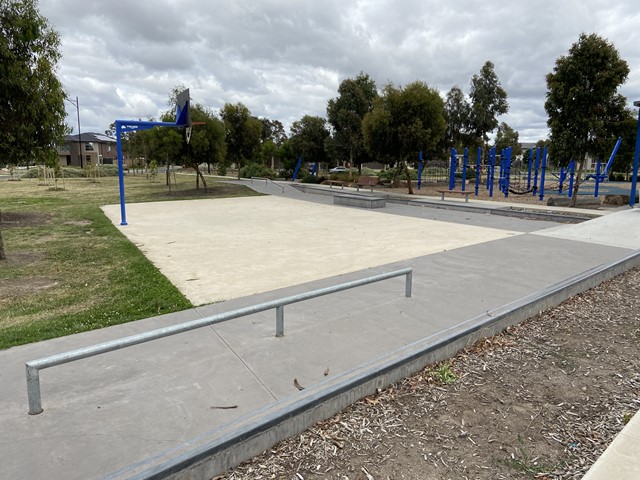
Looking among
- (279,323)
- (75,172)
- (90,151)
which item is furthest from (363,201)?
(90,151)

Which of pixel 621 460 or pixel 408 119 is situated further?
pixel 408 119

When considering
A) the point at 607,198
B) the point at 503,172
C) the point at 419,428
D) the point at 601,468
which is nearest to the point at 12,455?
the point at 419,428

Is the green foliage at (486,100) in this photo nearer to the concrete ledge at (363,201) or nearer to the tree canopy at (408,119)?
the tree canopy at (408,119)

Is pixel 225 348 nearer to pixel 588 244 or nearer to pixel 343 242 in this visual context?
pixel 343 242

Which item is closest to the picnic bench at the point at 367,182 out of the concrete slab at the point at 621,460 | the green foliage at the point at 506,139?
the concrete slab at the point at 621,460

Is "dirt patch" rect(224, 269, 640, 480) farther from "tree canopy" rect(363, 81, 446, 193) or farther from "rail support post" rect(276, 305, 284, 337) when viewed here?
"tree canopy" rect(363, 81, 446, 193)

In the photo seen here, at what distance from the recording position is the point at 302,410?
295cm

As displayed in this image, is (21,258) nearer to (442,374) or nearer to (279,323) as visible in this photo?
(279,323)

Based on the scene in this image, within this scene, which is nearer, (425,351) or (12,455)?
(12,455)

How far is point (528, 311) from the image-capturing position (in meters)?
5.14

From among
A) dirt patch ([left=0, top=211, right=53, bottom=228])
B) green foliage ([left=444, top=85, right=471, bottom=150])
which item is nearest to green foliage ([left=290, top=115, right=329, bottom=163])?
green foliage ([left=444, top=85, right=471, bottom=150])

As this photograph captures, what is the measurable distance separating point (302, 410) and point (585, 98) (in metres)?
18.6

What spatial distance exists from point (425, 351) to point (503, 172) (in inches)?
928

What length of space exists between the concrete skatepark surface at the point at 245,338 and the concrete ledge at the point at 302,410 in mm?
52
